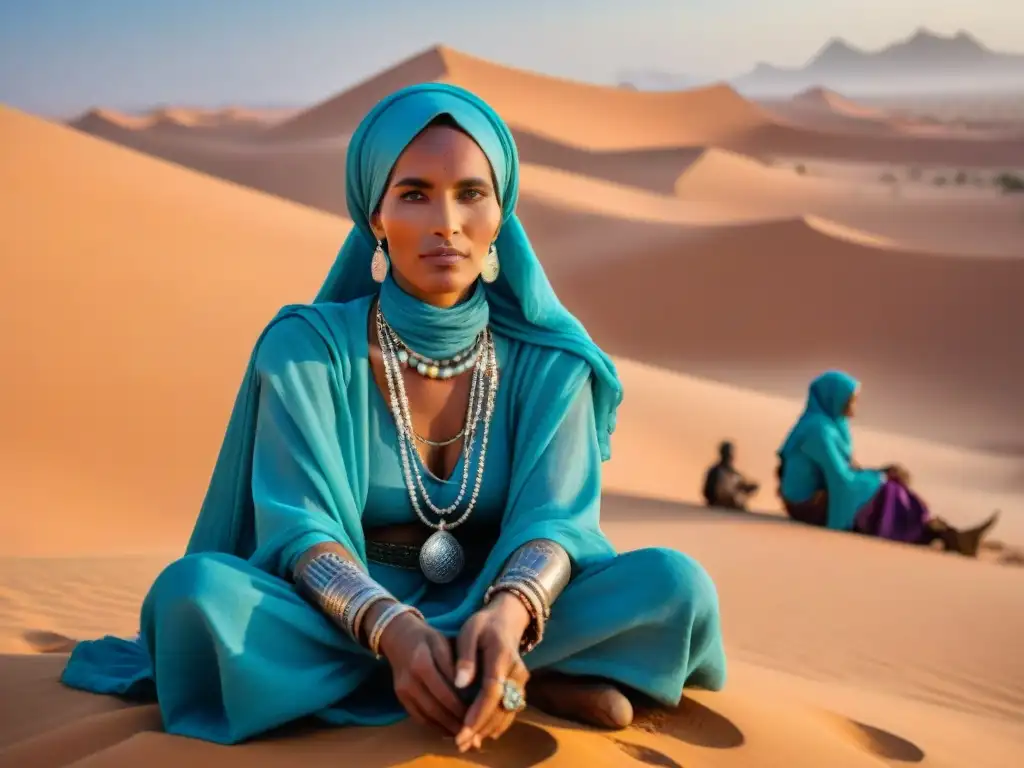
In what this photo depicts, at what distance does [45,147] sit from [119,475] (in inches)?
312

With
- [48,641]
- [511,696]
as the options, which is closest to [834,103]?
[48,641]

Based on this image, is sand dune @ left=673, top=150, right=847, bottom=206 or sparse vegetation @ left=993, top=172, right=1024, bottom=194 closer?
sparse vegetation @ left=993, top=172, right=1024, bottom=194

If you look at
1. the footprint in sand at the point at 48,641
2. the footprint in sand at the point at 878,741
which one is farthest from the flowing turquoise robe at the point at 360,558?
the footprint in sand at the point at 48,641

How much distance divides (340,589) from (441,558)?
1.75ft

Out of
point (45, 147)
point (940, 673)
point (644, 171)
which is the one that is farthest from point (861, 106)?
point (940, 673)

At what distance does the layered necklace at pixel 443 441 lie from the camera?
14.5 feet

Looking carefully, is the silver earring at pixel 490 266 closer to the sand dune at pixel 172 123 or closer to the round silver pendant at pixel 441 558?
the round silver pendant at pixel 441 558

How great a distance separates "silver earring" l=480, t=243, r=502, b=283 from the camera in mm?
4504

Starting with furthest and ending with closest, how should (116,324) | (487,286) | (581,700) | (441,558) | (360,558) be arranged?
(116,324)
(487,286)
(441,558)
(360,558)
(581,700)

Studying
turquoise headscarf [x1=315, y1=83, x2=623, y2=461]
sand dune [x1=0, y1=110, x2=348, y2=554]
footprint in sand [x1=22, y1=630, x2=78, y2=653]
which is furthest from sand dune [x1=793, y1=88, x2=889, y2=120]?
turquoise headscarf [x1=315, y1=83, x2=623, y2=461]

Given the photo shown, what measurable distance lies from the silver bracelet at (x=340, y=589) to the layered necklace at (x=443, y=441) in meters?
0.42

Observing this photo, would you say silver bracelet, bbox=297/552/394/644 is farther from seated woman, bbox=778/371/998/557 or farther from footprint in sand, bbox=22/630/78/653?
seated woman, bbox=778/371/998/557

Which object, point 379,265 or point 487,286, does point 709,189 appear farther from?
point 379,265

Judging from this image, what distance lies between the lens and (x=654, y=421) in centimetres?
1648
